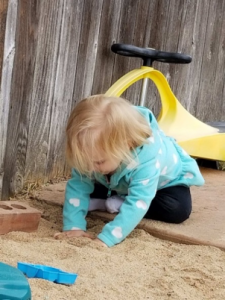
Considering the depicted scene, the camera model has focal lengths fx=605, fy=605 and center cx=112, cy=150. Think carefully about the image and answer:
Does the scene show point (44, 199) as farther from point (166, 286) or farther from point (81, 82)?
point (166, 286)

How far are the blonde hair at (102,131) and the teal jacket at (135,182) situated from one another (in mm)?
84

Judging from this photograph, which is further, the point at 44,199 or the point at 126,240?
the point at 44,199

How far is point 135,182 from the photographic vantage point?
7.01ft

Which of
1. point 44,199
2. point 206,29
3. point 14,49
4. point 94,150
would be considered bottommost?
point 44,199

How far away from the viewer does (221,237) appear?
7.29 feet

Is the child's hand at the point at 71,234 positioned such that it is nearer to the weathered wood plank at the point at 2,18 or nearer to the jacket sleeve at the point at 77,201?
the jacket sleeve at the point at 77,201

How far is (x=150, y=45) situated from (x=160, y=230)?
5.20ft

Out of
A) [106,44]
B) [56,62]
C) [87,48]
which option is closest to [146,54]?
[106,44]

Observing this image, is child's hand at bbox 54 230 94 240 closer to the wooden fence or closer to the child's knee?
the child's knee

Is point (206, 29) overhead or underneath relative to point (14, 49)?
overhead

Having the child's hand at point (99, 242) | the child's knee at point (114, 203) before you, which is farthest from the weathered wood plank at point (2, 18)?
the child's hand at point (99, 242)

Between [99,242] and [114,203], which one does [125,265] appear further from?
[114,203]

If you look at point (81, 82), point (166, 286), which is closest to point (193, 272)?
point (166, 286)

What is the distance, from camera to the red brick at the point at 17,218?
2111 mm
